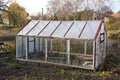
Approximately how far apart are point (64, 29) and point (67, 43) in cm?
105

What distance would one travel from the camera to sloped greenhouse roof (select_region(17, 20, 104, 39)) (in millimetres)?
11539

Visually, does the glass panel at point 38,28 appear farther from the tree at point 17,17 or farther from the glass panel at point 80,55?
the glass panel at point 80,55

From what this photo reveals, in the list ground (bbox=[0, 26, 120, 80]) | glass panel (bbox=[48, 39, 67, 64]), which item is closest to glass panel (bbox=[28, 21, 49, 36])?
glass panel (bbox=[48, 39, 67, 64])

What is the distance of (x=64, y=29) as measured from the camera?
1249 centimetres

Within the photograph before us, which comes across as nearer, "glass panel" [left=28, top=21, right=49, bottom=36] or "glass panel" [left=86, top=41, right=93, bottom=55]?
"glass panel" [left=86, top=41, right=93, bottom=55]

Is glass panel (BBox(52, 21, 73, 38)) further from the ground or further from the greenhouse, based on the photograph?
the ground

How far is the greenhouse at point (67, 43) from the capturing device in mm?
11391

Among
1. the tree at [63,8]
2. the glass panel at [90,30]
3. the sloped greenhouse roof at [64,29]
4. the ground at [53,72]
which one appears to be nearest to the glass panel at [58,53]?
the ground at [53,72]

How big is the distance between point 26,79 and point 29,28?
488cm

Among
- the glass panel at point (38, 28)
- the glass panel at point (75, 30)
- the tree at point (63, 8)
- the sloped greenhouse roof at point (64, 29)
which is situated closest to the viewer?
the sloped greenhouse roof at point (64, 29)

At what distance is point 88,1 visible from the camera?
39.0 m

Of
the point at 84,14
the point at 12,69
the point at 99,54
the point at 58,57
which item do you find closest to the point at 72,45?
the point at 58,57

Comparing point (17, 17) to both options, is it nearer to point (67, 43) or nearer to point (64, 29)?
point (64, 29)

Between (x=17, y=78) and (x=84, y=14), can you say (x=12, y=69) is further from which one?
(x=84, y=14)
